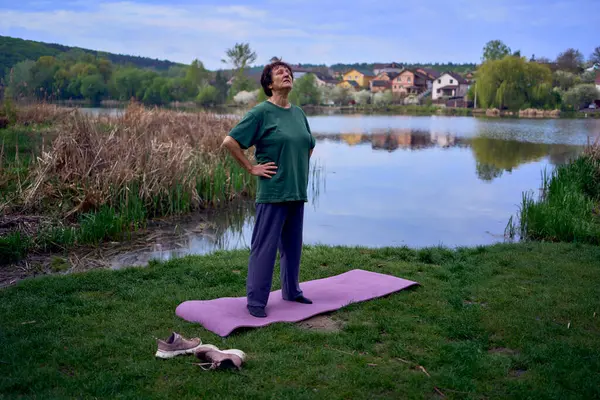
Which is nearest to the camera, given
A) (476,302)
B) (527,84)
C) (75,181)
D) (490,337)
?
(490,337)

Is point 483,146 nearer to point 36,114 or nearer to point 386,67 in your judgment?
point 36,114

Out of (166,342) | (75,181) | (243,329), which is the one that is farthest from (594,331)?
(75,181)

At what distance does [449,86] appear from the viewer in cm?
9169

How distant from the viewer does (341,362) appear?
3.94 m

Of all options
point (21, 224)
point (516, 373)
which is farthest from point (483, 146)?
point (516, 373)

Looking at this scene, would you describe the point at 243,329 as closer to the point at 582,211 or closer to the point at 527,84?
the point at 582,211

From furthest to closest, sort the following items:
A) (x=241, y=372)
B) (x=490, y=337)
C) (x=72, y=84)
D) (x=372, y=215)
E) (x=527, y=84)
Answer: (x=527, y=84) < (x=72, y=84) < (x=372, y=215) < (x=490, y=337) < (x=241, y=372)

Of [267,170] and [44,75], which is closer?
[267,170]

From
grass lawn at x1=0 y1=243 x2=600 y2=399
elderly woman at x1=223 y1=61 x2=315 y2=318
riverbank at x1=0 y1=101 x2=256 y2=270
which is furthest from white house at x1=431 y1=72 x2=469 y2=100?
elderly woman at x1=223 y1=61 x2=315 y2=318

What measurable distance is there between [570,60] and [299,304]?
321 feet

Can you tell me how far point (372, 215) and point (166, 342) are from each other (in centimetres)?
907

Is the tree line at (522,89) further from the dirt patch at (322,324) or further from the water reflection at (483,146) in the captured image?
the dirt patch at (322,324)

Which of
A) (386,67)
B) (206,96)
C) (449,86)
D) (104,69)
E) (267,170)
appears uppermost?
(386,67)

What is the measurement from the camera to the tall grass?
28.7 ft
